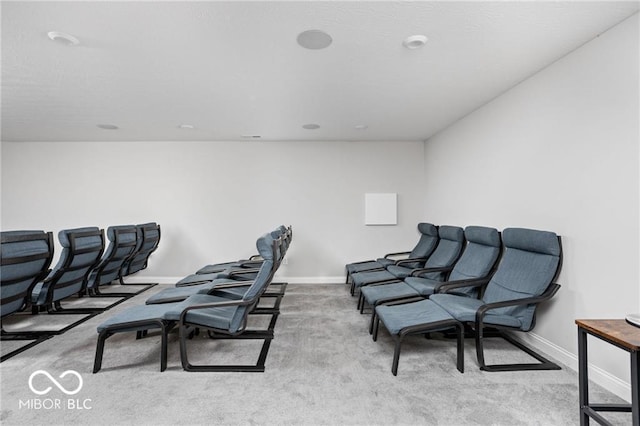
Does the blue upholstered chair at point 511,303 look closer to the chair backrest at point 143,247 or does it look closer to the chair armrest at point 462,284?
the chair armrest at point 462,284

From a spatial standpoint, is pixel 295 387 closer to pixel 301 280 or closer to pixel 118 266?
pixel 301 280

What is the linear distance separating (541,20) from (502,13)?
0.30m

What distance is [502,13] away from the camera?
1.83m

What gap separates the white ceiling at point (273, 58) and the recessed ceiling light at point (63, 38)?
0.13ft

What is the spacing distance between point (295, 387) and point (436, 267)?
2.38 m

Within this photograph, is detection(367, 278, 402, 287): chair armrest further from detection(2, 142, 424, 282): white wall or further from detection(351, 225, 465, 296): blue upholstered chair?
detection(2, 142, 424, 282): white wall

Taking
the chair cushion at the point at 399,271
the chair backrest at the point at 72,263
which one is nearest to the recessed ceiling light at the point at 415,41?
the chair cushion at the point at 399,271

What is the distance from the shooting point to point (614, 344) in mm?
1282

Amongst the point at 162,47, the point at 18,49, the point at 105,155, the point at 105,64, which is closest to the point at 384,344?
the point at 162,47

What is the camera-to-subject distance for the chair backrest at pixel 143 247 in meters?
4.37

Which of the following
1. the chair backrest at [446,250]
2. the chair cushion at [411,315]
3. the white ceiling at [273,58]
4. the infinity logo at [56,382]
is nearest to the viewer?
the white ceiling at [273,58]

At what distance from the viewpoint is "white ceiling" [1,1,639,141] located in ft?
5.98

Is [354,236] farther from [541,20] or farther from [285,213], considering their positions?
[541,20]

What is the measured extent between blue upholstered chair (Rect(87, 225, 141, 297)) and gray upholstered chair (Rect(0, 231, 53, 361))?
3.55ft
